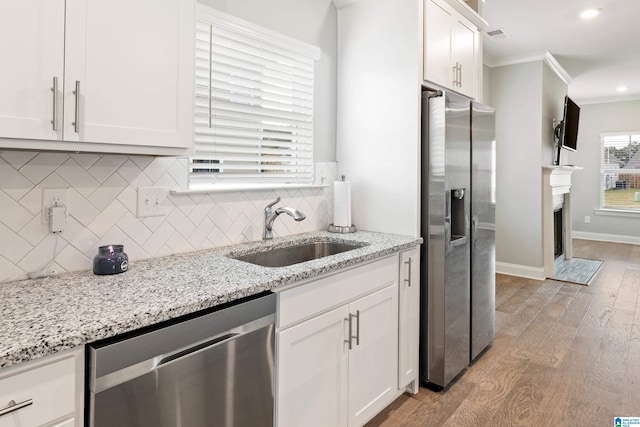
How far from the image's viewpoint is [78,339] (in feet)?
2.99

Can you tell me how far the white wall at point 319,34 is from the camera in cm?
226

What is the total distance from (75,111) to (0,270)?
24.0 inches

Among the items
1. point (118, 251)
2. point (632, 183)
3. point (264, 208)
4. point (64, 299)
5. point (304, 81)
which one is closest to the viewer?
point (64, 299)

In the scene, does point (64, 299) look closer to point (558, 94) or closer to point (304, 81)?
point (304, 81)

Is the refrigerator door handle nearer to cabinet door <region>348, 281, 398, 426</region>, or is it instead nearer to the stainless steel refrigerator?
the stainless steel refrigerator

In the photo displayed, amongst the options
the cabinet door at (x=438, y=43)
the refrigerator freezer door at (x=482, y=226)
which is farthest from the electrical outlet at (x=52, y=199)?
the refrigerator freezer door at (x=482, y=226)

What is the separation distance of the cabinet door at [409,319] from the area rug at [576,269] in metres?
3.53

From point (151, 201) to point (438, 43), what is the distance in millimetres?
1922

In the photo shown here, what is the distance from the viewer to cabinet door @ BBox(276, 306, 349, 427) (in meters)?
1.49

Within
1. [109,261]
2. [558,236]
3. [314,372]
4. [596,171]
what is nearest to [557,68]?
[558,236]

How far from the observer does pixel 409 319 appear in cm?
224

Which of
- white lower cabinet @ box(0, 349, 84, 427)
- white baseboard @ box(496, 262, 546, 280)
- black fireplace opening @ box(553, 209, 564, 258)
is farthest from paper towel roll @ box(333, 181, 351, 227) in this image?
black fireplace opening @ box(553, 209, 564, 258)

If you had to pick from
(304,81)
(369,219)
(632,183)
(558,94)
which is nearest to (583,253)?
(632,183)

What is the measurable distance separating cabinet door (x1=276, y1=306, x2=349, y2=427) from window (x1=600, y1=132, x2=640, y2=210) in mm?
8026
